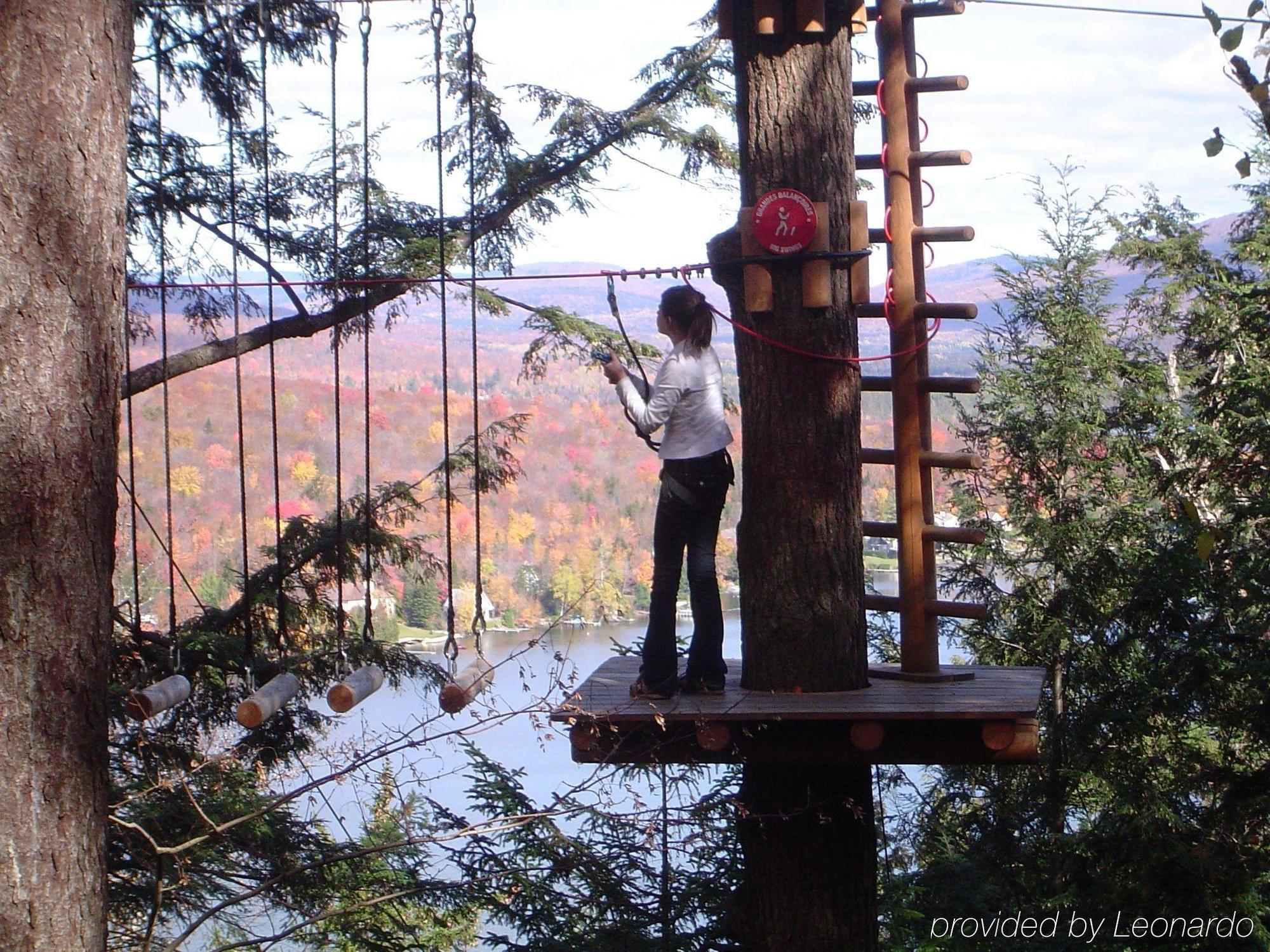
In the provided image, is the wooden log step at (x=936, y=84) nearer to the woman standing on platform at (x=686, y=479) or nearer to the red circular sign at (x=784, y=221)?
the red circular sign at (x=784, y=221)

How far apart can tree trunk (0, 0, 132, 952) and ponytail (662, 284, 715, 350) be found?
1533mm

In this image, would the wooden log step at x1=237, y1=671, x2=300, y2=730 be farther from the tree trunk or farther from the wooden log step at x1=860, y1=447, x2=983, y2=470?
the wooden log step at x1=860, y1=447, x2=983, y2=470

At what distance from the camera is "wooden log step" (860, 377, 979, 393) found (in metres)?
3.74

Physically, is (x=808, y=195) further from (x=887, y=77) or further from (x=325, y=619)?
(x=325, y=619)

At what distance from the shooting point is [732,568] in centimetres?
928

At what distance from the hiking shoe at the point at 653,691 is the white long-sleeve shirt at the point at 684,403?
24.8 inches

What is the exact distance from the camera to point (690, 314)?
11.9 ft

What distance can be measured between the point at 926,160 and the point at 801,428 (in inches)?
35.7

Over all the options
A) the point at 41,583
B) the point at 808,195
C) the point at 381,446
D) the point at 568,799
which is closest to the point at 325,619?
the point at 381,446

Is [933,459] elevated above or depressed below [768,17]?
below

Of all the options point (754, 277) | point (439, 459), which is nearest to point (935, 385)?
point (754, 277)

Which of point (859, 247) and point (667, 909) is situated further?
point (667, 909)

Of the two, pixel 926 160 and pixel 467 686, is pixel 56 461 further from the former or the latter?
pixel 926 160

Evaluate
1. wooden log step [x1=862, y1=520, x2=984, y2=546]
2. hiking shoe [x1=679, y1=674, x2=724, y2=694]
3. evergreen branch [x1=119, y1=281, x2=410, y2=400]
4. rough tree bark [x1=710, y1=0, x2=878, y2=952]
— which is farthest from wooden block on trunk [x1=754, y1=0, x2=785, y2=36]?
evergreen branch [x1=119, y1=281, x2=410, y2=400]
